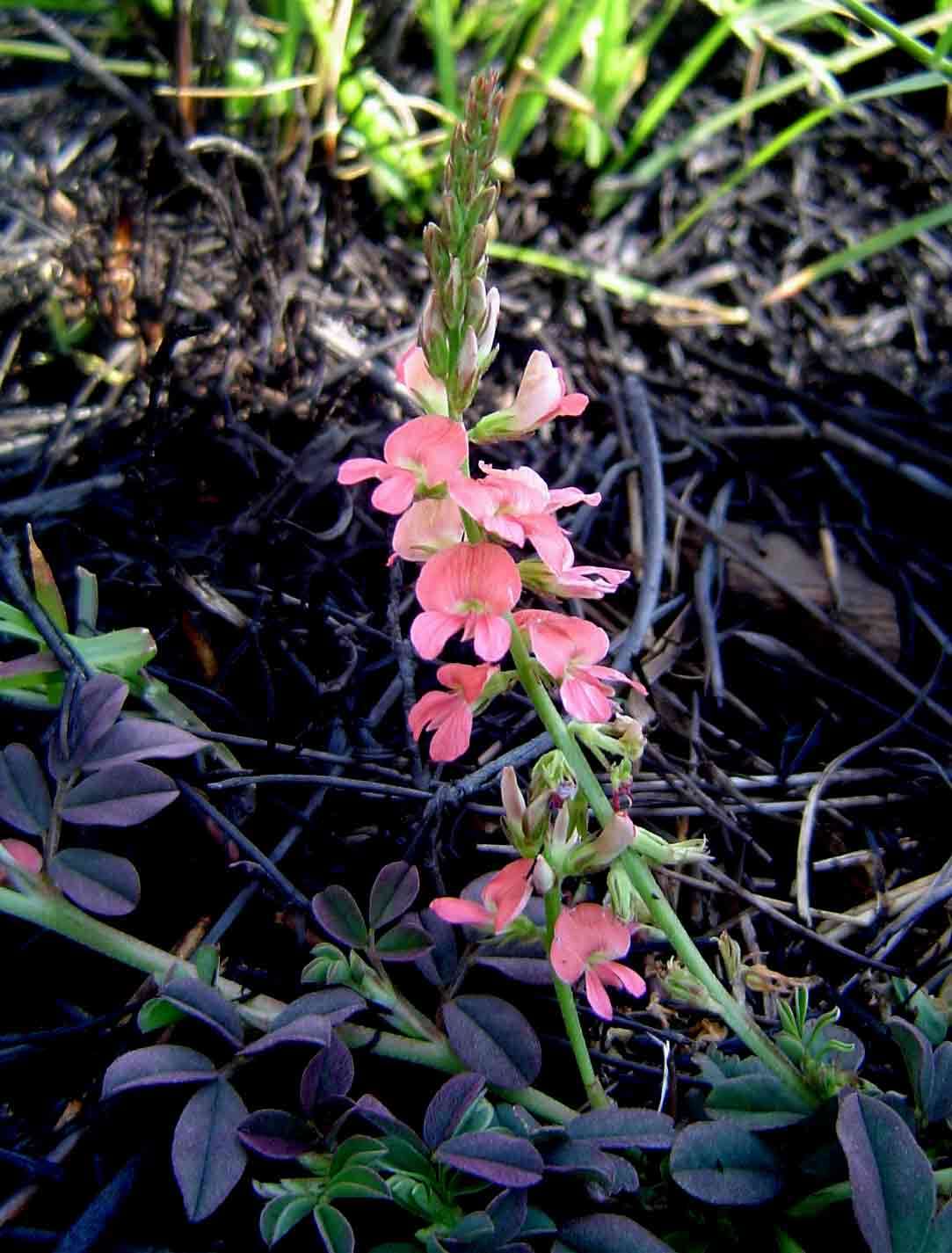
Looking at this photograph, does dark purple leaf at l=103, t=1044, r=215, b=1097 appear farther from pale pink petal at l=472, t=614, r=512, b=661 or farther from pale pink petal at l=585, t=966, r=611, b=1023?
pale pink petal at l=472, t=614, r=512, b=661

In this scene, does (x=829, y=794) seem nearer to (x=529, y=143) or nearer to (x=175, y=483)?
(x=175, y=483)

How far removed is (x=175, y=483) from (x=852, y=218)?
2440 millimetres

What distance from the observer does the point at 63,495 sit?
1.90 meters

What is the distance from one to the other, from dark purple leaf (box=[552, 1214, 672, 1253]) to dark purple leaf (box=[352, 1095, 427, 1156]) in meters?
0.19

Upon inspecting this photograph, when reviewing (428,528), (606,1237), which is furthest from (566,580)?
(606,1237)

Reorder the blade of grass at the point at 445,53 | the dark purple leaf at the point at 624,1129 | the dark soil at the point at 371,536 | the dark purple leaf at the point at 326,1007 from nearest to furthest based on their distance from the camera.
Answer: the dark purple leaf at the point at 624,1129
the dark purple leaf at the point at 326,1007
the dark soil at the point at 371,536
the blade of grass at the point at 445,53

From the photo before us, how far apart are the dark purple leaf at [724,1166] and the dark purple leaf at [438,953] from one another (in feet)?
1.20

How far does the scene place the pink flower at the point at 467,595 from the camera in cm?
105

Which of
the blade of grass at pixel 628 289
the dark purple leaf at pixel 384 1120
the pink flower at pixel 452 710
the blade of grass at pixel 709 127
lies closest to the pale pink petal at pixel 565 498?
the pink flower at pixel 452 710

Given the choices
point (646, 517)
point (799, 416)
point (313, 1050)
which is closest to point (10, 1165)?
point (313, 1050)

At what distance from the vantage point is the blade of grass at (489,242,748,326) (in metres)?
2.75

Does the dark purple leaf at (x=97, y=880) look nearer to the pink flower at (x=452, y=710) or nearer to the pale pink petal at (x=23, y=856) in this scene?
the pale pink petal at (x=23, y=856)

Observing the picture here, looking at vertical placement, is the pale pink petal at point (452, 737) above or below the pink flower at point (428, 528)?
below

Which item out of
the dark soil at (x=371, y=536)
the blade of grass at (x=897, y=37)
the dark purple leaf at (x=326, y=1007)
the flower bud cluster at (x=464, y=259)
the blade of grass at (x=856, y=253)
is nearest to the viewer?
the flower bud cluster at (x=464, y=259)
